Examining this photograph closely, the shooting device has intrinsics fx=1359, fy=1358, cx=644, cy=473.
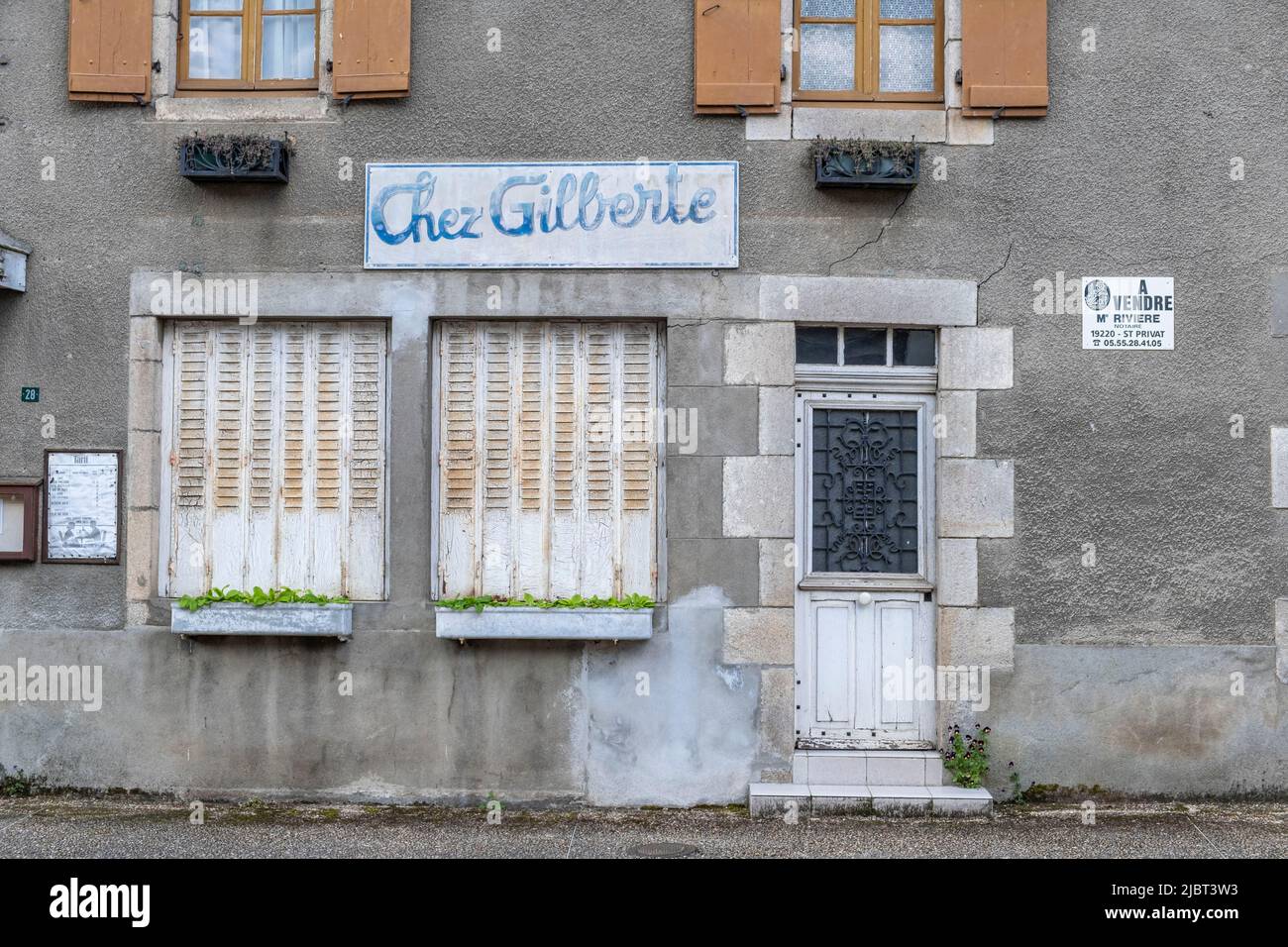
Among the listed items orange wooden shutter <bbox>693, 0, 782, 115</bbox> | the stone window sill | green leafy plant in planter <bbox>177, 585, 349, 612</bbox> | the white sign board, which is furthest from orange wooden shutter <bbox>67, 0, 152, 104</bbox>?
the white sign board

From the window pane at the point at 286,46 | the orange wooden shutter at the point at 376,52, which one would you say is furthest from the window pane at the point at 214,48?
the orange wooden shutter at the point at 376,52

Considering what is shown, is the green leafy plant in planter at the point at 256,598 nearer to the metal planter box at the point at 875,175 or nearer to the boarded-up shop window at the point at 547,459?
the boarded-up shop window at the point at 547,459

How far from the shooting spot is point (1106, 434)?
782 cm

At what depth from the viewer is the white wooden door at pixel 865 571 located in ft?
26.0

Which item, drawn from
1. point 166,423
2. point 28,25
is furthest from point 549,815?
point 28,25

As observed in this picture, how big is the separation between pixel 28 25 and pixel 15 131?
63cm

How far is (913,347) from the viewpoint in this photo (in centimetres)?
798

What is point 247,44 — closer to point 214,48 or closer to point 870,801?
point 214,48

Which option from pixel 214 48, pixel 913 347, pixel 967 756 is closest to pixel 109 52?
pixel 214 48

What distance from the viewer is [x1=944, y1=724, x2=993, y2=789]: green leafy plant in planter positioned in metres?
7.67

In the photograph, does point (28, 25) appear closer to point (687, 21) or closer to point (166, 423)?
point (166, 423)

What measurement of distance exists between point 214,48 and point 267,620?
136 inches

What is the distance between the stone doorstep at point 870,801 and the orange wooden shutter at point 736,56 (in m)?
3.90

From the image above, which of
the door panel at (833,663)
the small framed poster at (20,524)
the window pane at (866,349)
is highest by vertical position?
the window pane at (866,349)
